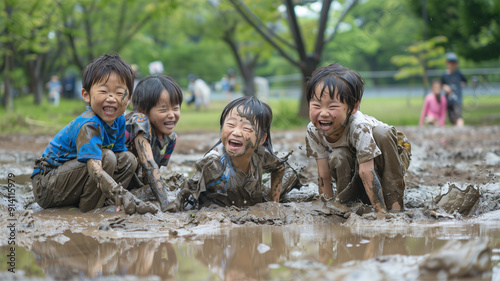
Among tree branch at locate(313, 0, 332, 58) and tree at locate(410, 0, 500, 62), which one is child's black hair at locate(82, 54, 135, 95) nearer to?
tree branch at locate(313, 0, 332, 58)

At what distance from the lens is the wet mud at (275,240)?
2.14m

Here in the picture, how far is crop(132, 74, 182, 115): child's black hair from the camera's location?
3977 millimetres


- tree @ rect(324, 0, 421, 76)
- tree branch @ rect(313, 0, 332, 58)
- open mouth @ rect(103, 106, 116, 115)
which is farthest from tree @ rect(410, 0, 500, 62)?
open mouth @ rect(103, 106, 116, 115)

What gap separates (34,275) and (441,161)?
5.31 meters

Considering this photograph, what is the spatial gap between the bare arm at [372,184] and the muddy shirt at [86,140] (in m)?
1.67

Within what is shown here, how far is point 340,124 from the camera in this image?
354cm

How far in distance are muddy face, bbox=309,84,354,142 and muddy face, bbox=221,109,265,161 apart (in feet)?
1.39

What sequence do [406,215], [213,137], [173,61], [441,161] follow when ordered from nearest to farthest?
[406,215], [441,161], [213,137], [173,61]

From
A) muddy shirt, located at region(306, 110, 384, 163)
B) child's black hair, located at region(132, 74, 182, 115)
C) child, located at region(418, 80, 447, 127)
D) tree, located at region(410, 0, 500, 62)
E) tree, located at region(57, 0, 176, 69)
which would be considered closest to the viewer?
muddy shirt, located at region(306, 110, 384, 163)

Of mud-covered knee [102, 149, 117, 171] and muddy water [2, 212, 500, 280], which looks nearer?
muddy water [2, 212, 500, 280]

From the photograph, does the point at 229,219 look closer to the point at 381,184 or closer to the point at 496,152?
the point at 381,184

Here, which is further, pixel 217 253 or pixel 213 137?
pixel 213 137

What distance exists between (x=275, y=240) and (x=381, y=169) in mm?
1197

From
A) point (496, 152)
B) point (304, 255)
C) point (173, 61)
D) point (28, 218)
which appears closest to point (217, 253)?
point (304, 255)
